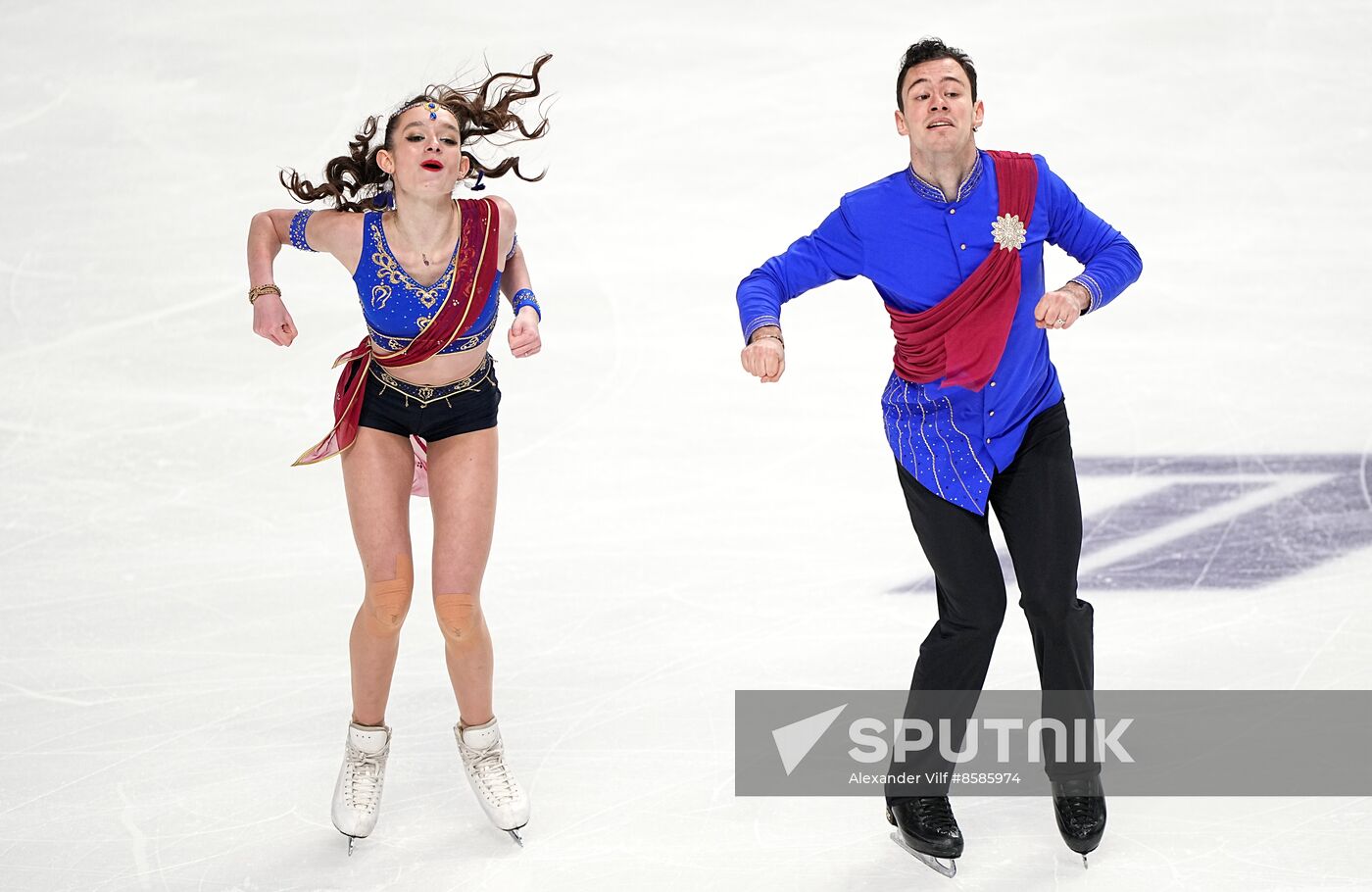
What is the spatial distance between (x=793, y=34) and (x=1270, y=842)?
6703 mm

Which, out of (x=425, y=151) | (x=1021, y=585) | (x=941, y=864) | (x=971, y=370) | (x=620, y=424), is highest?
(x=425, y=151)

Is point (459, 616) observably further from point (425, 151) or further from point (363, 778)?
point (425, 151)

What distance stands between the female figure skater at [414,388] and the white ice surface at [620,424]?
41 cm

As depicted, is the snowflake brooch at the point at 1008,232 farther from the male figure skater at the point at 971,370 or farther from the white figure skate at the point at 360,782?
the white figure skate at the point at 360,782

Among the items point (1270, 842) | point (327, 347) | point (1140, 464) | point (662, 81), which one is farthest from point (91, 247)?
point (1270, 842)

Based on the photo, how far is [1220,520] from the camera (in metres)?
6.00

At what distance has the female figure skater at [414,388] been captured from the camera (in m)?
3.72

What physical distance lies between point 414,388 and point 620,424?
132 inches

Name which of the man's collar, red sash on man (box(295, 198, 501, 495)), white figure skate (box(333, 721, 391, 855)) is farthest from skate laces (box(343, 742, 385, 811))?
the man's collar

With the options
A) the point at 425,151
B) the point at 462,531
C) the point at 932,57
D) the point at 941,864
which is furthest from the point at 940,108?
the point at 941,864

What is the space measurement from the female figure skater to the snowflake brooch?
1.13 meters

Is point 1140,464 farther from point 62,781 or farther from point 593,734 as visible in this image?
point 62,781

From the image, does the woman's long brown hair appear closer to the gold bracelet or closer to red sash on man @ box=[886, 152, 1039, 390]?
the gold bracelet

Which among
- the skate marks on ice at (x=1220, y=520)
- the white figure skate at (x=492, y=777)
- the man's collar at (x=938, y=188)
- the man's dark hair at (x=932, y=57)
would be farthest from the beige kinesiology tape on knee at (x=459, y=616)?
the skate marks on ice at (x=1220, y=520)
